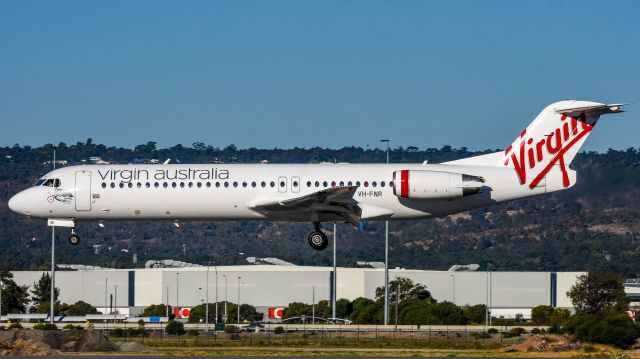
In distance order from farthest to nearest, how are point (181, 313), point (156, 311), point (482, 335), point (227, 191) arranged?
1. point (181, 313)
2. point (156, 311)
3. point (482, 335)
4. point (227, 191)

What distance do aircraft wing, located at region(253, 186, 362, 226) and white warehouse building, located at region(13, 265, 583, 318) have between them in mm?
69947

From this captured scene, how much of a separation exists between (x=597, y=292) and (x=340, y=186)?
6571cm

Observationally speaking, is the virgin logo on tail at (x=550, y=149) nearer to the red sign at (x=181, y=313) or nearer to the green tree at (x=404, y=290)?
the green tree at (x=404, y=290)

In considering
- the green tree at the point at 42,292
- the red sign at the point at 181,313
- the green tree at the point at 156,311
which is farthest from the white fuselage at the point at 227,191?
the green tree at the point at 42,292

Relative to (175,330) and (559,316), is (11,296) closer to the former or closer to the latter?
(175,330)

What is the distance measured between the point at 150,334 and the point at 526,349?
86.6 ft

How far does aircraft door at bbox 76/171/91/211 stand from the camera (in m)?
60.6

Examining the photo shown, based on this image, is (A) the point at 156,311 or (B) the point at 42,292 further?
(B) the point at 42,292

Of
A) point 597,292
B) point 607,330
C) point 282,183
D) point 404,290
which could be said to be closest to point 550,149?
point 607,330

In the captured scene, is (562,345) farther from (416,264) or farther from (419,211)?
(416,264)

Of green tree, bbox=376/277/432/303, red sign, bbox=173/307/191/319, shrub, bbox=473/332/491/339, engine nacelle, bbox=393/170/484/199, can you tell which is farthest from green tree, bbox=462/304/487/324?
engine nacelle, bbox=393/170/484/199

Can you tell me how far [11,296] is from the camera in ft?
399

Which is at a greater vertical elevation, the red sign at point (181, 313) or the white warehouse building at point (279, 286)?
the white warehouse building at point (279, 286)

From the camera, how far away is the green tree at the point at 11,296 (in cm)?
12056
